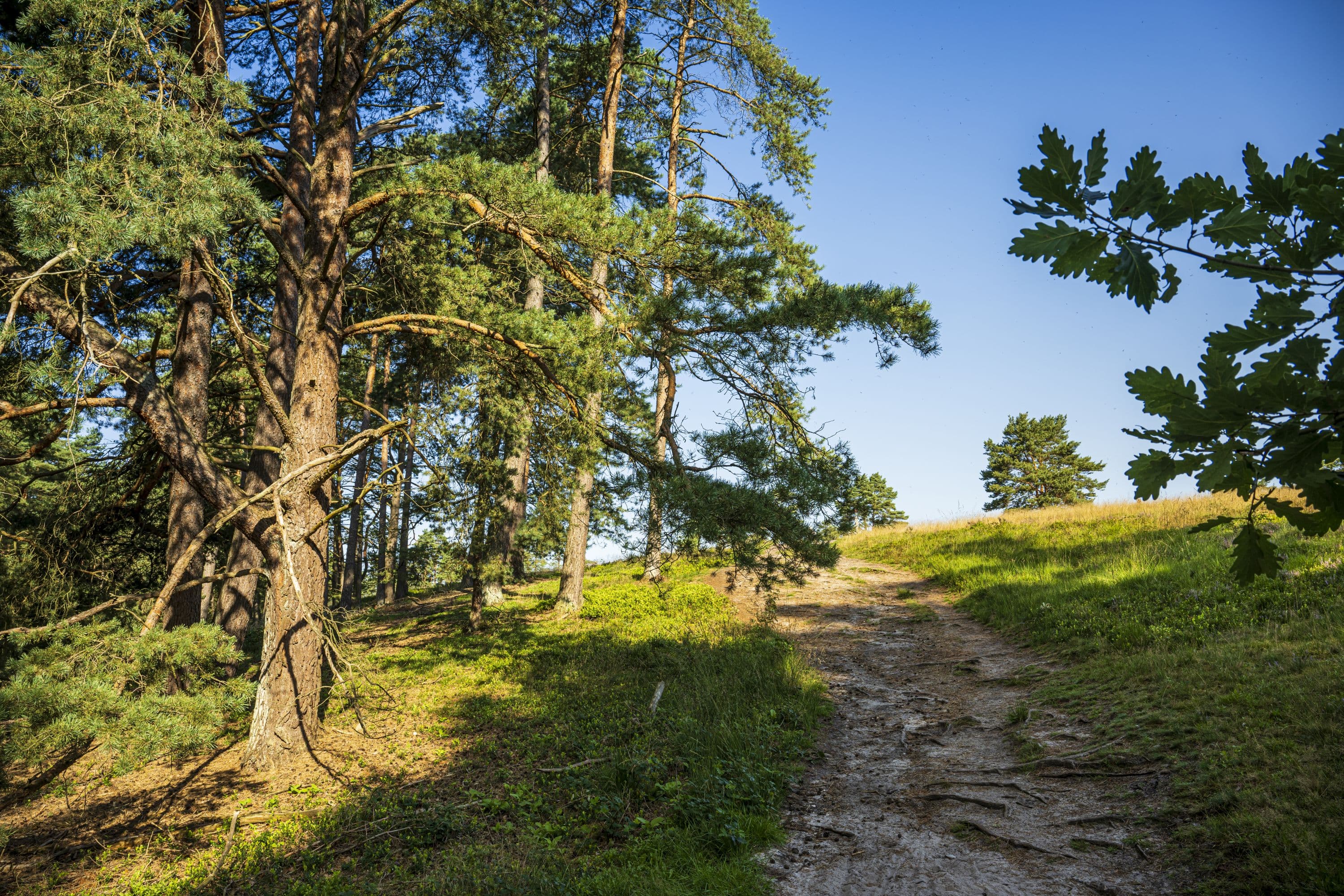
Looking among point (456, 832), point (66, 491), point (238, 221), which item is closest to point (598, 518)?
point (456, 832)

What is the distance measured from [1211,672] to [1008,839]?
10.4ft

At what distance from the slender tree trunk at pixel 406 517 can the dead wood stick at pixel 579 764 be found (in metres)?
3.44

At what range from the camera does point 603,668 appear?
959 centimetres

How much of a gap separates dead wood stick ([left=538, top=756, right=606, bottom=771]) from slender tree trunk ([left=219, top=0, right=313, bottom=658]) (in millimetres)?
6251

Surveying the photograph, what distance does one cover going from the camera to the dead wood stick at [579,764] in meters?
6.32

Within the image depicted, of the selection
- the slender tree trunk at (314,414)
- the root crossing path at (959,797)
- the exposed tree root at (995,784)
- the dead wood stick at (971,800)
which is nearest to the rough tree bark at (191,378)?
the slender tree trunk at (314,414)

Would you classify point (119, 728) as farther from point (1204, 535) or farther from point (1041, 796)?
point (1204, 535)

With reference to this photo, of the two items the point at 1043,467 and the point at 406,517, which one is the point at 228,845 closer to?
the point at 406,517

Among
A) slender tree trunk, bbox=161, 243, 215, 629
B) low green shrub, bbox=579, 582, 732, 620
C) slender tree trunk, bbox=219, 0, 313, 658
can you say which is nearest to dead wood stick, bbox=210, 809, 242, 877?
slender tree trunk, bbox=161, 243, 215, 629

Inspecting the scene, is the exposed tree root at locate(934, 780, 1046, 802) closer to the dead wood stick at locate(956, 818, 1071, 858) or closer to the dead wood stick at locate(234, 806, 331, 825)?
the dead wood stick at locate(956, 818, 1071, 858)

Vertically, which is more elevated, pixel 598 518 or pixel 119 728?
pixel 598 518

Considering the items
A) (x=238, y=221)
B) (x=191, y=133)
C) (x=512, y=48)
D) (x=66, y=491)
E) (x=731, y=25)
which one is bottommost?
(x=66, y=491)

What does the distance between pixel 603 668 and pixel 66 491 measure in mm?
8007

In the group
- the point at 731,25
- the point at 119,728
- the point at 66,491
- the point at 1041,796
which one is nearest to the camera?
the point at 119,728
